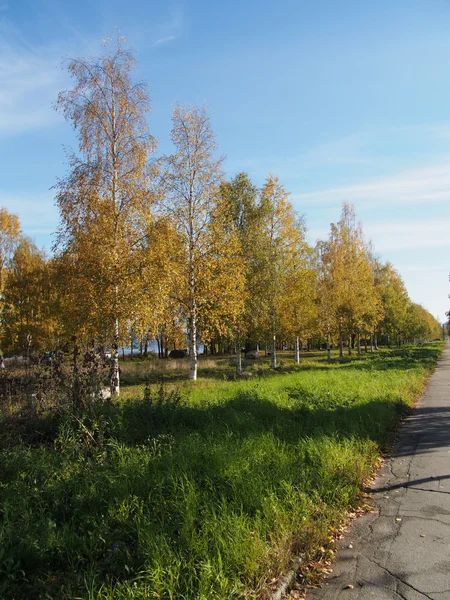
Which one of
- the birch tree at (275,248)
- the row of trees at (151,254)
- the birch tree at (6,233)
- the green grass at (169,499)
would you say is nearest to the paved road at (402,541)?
the green grass at (169,499)

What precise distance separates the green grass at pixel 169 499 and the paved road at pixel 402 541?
1.17 ft

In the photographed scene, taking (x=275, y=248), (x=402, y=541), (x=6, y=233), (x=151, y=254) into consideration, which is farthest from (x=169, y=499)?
(x=6, y=233)

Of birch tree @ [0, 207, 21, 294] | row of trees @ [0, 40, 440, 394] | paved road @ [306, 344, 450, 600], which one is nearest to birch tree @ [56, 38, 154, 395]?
row of trees @ [0, 40, 440, 394]

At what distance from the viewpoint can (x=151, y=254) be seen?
559 inches

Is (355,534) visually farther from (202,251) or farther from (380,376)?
(202,251)

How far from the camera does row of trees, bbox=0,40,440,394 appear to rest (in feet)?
46.7

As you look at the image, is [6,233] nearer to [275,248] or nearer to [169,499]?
[275,248]

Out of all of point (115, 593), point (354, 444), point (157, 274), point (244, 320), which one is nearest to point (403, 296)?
point (244, 320)

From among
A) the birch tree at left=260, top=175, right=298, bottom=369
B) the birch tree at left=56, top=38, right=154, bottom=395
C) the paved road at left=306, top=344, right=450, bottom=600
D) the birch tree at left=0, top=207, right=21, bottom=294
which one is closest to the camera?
the paved road at left=306, top=344, right=450, bottom=600

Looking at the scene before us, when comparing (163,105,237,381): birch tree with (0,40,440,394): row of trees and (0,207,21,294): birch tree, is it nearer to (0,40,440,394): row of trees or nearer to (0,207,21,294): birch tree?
(0,40,440,394): row of trees

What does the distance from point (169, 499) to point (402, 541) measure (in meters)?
2.49

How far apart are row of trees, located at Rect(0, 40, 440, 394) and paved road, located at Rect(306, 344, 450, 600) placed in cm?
592

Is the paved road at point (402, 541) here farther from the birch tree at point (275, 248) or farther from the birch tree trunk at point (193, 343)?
the birch tree at point (275, 248)

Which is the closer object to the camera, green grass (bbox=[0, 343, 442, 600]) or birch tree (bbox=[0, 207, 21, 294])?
green grass (bbox=[0, 343, 442, 600])
